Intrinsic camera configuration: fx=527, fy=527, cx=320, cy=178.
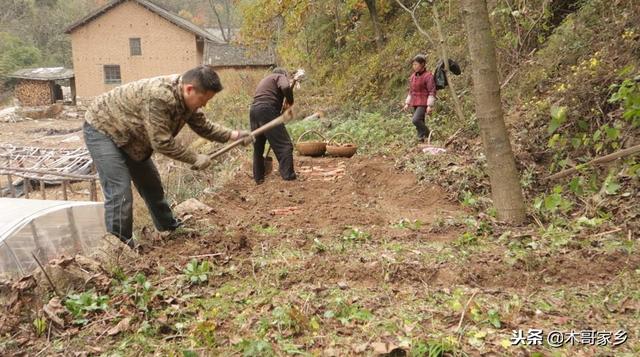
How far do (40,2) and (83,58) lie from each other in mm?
26048

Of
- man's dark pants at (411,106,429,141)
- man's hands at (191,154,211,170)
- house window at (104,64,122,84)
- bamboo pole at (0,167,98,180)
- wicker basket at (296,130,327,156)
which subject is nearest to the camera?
man's hands at (191,154,211,170)

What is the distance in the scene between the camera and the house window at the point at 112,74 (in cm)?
3312

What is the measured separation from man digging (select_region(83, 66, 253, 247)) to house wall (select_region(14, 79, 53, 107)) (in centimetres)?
3657

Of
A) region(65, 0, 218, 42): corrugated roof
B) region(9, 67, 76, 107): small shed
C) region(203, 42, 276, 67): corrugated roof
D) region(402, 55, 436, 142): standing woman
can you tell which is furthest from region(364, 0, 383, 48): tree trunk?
region(9, 67, 76, 107): small shed

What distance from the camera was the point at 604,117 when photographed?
5.43 metres

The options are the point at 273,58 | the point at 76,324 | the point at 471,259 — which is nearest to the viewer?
the point at 76,324

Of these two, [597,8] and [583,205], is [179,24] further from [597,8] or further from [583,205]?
[583,205]

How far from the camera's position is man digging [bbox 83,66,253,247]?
13.1ft

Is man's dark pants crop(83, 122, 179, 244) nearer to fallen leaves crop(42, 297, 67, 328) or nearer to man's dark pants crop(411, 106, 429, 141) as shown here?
fallen leaves crop(42, 297, 67, 328)

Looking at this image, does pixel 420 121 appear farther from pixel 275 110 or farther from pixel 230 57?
pixel 230 57

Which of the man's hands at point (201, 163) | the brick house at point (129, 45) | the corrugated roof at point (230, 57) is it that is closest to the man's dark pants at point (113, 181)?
the man's hands at point (201, 163)

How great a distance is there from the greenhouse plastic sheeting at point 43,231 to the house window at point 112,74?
30.7 meters

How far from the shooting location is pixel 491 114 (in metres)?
4.28

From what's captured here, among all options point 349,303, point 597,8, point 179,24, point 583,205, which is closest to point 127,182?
point 349,303
